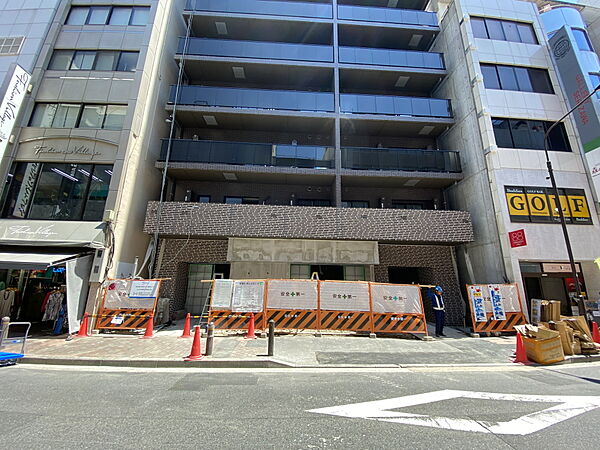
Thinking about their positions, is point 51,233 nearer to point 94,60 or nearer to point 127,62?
point 127,62

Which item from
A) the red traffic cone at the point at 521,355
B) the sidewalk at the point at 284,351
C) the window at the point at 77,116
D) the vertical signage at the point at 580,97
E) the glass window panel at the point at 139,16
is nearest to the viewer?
the sidewalk at the point at 284,351

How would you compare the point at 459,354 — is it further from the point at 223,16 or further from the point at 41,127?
the point at 223,16

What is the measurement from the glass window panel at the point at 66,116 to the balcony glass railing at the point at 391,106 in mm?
13910

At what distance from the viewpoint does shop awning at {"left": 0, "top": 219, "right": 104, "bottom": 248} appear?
10289mm

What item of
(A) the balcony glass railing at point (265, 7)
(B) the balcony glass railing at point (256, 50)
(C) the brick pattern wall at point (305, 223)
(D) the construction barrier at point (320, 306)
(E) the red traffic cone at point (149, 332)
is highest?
(A) the balcony glass railing at point (265, 7)

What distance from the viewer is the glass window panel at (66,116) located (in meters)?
12.5

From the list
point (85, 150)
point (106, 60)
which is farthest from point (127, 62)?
point (85, 150)

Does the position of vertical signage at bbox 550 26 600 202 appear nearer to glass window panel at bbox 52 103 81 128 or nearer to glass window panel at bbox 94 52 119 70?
glass window panel at bbox 94 52 119 70

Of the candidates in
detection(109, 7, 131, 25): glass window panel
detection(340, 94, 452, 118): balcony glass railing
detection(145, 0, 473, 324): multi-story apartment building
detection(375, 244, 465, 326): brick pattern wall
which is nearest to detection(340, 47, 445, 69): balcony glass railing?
detection(145, 0, 473, 324): multi-story apartment building

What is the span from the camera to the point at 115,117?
12.5 metres

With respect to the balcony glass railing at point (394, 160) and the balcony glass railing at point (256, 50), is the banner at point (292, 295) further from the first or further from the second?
the balcony glass railing at point (256, 50)

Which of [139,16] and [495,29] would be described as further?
[495,29]

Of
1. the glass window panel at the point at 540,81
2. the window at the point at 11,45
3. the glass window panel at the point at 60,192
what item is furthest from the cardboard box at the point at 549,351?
the window at the point at 11,45

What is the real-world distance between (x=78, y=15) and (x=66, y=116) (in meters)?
6.81
